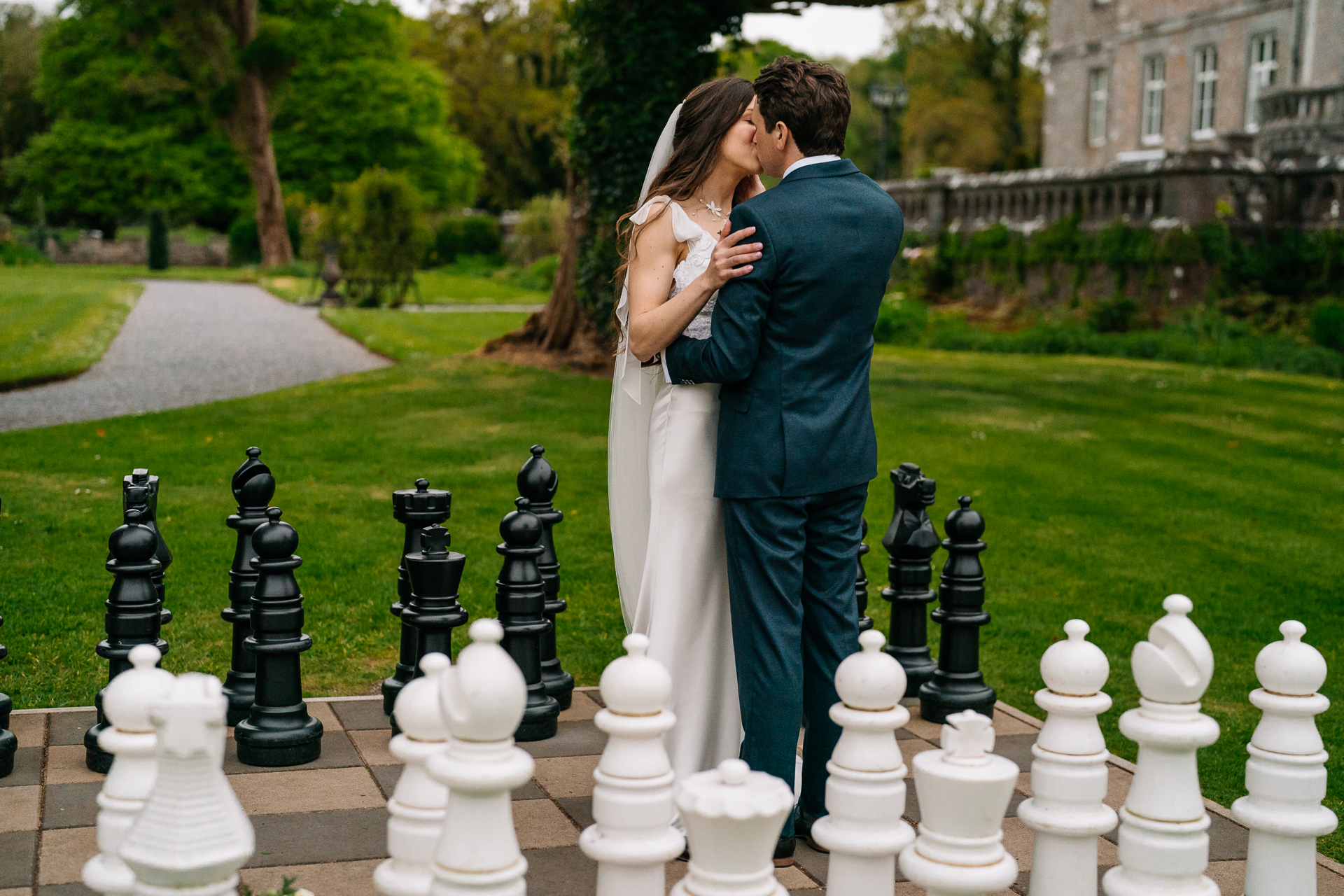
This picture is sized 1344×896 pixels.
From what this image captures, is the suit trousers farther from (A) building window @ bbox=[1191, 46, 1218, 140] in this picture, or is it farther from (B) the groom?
(A) building window @ bbox=[1191, 46, 1218, 140]

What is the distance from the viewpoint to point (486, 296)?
30.6m

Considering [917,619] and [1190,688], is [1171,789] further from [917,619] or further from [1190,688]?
[917,619]

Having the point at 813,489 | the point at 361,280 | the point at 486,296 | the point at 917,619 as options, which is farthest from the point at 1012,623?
the point at 486,296

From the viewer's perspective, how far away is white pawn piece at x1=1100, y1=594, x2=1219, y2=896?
2.66m

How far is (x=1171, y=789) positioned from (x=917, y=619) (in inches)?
90.4

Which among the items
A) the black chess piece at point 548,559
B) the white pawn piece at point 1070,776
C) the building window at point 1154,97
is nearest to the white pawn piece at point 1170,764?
the white pawn piece at point 1070,776

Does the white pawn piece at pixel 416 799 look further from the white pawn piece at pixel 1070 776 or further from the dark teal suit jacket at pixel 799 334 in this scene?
the dark teal suit jacket at pixel 799 334

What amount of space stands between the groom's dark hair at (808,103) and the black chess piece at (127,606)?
85.0 inches

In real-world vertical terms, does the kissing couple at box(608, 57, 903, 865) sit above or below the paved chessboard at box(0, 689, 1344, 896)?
above

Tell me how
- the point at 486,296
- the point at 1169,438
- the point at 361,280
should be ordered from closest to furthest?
the point at 1169,438 → the point at 361,280 → the point at 486,296

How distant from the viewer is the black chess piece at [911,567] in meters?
4.78

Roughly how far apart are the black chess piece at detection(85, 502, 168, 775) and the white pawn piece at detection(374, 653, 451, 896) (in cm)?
168

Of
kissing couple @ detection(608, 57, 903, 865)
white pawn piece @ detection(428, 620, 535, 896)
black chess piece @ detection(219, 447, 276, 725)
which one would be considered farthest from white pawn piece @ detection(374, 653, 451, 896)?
black chess piece @ detection(219, 447, 276, 725)

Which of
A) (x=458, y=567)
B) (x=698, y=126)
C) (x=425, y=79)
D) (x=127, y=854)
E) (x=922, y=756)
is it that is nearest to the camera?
(x=127, y=854)
